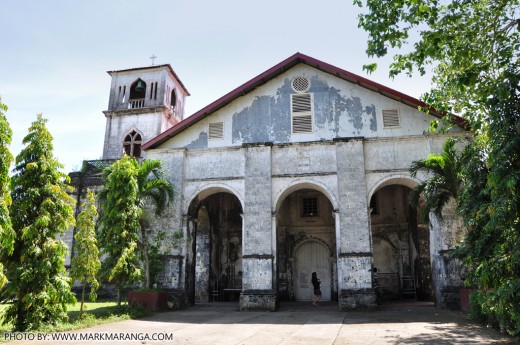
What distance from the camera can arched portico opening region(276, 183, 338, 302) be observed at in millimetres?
21266

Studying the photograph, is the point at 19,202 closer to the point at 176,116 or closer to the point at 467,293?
the point at 467,293

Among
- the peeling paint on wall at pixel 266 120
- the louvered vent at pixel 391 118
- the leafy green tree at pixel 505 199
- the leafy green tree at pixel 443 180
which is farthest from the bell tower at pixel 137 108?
the leafy green tree at pixel 505 199

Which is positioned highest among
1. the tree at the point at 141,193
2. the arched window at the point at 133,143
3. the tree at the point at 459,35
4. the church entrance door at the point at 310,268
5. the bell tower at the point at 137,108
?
the bell tower at the point at 137,108

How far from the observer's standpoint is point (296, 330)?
11.1m

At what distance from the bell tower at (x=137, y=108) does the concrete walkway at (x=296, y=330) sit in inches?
599

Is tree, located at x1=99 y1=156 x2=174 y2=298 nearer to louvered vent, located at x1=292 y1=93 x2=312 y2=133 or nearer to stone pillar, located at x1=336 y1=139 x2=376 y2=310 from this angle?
louvered vent, located at x1=292 y1=93 x2=312 y2=133

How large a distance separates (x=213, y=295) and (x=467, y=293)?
12242mm

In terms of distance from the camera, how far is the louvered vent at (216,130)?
61.7 ft

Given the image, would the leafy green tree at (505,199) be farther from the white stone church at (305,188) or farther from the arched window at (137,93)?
the arched window at (137,93)

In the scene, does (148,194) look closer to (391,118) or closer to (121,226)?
(121,226)

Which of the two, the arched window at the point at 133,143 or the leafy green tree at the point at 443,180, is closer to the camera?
the leafy green tree at the point at 443,180

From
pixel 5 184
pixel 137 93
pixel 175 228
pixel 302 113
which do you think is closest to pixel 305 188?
pixel 302 113

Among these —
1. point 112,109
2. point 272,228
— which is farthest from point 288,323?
point 112,109

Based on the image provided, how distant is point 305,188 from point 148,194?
23.1ft
